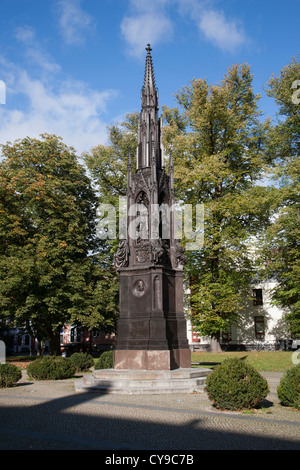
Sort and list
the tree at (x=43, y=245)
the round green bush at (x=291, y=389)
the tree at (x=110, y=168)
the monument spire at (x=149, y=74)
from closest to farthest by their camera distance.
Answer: the round green bush at (x=291, y=389) < the monument spire at (x=149, y=74) < the tree at (x=43, y=245) < the tree at (x=110, y=168)

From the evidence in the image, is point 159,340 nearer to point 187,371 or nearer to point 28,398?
point 187,371

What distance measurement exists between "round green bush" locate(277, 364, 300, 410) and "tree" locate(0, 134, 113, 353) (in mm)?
17311

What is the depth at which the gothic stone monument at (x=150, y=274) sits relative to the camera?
13625 mm

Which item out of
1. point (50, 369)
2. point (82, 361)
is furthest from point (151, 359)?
point (82, 361)

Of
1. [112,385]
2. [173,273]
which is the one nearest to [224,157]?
[173,273]

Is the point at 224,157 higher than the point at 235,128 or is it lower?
lower

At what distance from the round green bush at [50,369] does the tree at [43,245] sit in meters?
7.82

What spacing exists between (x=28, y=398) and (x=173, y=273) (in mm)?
6636

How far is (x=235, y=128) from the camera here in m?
28.7

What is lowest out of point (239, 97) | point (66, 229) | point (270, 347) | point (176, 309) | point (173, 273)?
point (270, 347)

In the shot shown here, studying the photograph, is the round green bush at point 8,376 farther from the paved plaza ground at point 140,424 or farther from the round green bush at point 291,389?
the round green bush at point 291,389

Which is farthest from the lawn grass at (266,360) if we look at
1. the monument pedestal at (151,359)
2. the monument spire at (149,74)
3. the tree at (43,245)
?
the monument spire at (149,74)

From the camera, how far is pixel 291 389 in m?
9.38

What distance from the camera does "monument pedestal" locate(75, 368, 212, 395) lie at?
38.3 ft
